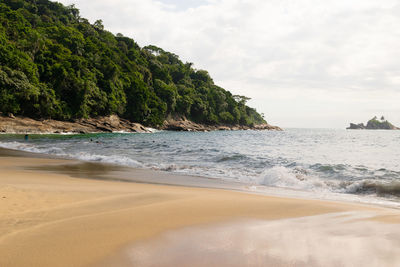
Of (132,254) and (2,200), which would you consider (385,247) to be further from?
(2,200)

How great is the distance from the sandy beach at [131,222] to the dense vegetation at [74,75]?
133 ft

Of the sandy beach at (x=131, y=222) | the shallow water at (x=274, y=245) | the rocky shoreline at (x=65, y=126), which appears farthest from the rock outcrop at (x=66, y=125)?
the shallow water at (x=274, y=245)

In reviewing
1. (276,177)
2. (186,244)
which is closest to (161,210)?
(186,244)

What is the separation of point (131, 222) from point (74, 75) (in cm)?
5256

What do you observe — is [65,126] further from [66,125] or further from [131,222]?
[131,222]

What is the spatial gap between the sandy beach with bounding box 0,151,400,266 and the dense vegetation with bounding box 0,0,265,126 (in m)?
40.4

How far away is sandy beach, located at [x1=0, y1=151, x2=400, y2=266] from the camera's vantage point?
240 centimetres

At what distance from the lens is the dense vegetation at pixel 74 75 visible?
134 feet

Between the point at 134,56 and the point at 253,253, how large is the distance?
291 ft

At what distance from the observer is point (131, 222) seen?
3393 mm

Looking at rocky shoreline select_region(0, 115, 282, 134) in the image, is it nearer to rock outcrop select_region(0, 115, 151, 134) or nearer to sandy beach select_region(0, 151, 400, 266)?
rock outcrop select_region(0, 115, 151, 134)

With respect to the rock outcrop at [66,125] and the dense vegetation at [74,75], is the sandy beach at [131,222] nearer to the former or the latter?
the rock outcrop at [66,125]

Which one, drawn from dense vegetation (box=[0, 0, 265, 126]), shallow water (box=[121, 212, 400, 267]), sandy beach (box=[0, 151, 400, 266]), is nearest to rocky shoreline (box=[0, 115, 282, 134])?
dense vegetation (box=[0, 0, 265, 126])

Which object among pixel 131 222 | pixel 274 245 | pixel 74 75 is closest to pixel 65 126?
pixel 74 75
